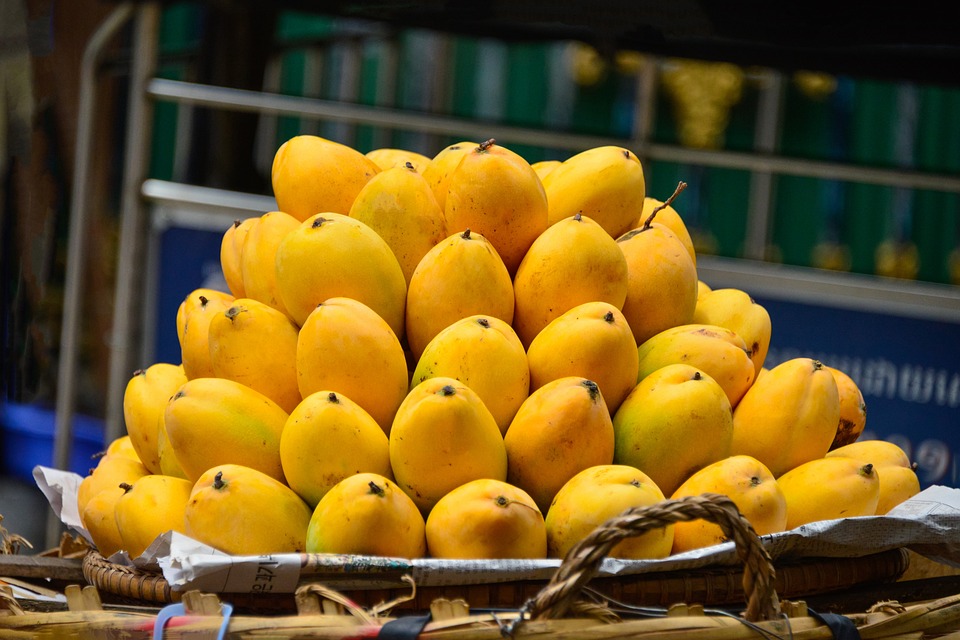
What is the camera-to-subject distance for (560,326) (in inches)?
46.1

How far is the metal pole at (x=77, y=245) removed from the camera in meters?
2.48

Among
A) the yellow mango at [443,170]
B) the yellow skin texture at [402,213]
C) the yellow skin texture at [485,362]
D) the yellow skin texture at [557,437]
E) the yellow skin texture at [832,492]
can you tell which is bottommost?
the yellow skin texture at [832,492]

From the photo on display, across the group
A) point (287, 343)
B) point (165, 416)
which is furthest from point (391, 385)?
point (165, 416)

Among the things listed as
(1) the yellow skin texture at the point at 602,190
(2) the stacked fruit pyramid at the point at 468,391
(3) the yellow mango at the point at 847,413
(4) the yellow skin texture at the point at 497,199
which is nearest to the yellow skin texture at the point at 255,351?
(2) the stacked fruit pyramid at the point at 468,391

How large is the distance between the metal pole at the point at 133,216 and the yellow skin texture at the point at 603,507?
1.65 m

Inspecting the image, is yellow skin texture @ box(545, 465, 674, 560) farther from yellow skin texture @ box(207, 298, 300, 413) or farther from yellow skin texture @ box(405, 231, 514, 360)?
yellow skin texture @ box(207, 298, 300, 413)

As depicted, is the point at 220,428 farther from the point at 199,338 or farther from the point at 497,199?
the point at 497,199

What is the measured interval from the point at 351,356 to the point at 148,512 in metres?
0.29

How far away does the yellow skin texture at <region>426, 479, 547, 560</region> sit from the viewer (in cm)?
100

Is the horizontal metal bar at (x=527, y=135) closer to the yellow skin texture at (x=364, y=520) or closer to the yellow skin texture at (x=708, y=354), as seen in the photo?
the yellow skin texture at (x=708, y=354)

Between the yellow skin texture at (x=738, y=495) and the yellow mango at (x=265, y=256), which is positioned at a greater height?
the yellow mango at (x=265, y=256)

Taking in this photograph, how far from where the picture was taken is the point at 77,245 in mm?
2496

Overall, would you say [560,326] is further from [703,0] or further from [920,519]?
[703,0]

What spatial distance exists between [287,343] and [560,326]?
33cm
